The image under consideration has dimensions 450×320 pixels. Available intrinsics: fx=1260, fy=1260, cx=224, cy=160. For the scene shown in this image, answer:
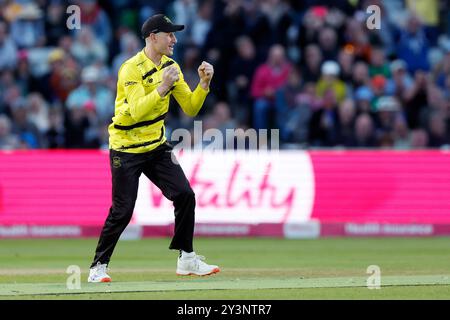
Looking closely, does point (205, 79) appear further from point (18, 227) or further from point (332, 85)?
point (332, 85)

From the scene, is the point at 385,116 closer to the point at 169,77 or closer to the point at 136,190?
the point at 136,190

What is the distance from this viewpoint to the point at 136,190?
12.7 meters

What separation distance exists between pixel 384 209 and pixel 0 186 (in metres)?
5.99

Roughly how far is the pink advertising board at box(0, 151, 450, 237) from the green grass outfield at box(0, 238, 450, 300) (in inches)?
18.5

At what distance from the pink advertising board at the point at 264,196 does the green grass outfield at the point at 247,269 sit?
469mm

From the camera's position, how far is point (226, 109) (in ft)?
71.8

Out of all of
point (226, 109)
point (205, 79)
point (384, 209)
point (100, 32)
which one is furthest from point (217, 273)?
point (100, 32)

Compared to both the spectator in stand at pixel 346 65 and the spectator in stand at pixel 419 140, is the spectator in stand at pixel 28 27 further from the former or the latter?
the spectator in stand at pixel 419 140

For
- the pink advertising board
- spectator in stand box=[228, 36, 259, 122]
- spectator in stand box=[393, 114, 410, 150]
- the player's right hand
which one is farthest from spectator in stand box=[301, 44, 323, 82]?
the player's right hand

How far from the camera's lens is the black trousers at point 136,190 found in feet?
41.2

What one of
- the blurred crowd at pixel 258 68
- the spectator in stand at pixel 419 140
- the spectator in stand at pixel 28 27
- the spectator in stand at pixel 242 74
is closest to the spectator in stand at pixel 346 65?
the blurred crowd at pixel 258 68

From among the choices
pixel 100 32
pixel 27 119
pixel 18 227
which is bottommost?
pixel 18 227

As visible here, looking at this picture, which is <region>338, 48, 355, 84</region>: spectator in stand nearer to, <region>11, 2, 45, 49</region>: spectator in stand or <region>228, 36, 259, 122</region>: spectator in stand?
<region>228, 36, 259, 122</region>: spectator in stand

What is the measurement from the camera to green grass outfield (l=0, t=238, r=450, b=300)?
1137 centimetres
